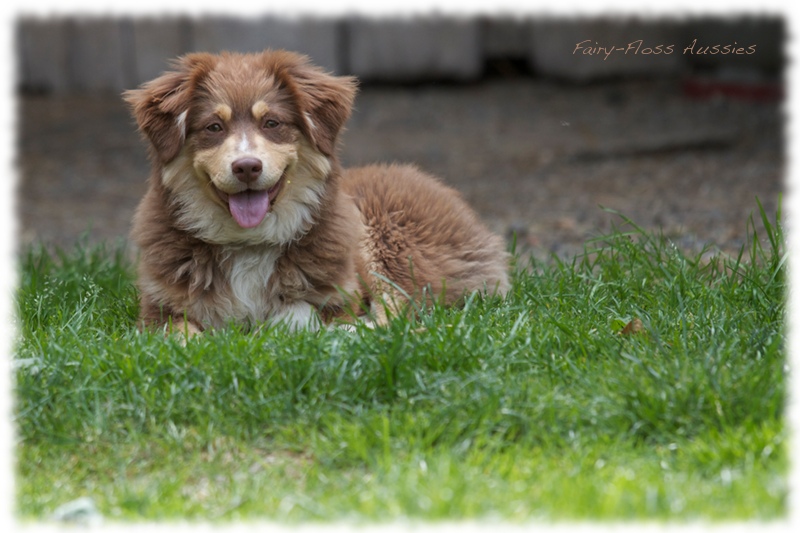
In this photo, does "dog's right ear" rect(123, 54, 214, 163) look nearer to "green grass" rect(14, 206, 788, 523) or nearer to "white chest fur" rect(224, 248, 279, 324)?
"white chest fur" rect(224, 248, 279, 324)

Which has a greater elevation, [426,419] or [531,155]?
[531,155]

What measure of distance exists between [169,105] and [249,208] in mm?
594

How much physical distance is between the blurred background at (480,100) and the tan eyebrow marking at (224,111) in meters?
4.46

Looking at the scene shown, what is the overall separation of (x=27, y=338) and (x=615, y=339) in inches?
101

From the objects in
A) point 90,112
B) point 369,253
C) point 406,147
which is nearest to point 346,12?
point 406,147

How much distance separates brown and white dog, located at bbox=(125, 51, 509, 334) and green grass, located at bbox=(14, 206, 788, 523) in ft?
1.56

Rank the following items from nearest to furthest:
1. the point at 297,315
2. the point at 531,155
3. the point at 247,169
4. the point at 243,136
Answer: the point at 247,169 → the point at 243,136 → the point at 297,315 → the point at 531,155

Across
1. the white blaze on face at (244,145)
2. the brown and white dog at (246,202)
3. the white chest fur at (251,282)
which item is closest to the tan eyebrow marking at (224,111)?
the brown and white dog at (246,202)

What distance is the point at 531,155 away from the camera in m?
10.3

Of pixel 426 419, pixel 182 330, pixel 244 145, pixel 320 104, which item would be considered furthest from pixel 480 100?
pixel 426 419

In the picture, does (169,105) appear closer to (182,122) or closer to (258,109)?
(182,122)

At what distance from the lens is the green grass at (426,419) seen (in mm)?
3027

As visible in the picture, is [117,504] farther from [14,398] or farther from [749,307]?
[749,307]

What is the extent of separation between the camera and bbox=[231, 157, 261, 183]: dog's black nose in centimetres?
427
